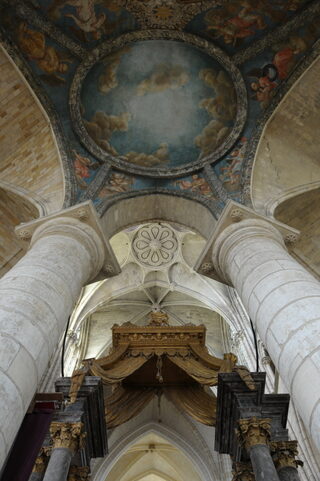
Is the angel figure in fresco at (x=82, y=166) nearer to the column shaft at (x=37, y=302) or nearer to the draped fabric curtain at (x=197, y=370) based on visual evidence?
the column shaft at (x=37, y=302)

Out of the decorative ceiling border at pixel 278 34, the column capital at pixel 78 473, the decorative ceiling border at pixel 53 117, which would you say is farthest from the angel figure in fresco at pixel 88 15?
the column capital at pixel 78 473

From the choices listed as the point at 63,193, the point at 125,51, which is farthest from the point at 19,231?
the point at 125,51

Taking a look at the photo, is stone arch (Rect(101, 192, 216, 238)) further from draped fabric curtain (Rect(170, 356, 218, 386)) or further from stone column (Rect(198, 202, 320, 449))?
draped fabric curtain (Rect(170, 356, 218, 386))

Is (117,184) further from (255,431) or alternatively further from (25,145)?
(255,431)

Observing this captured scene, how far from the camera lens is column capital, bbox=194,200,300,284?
5.14 meters

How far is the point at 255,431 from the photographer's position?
4660 millimetres

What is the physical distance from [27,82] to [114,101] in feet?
4.87

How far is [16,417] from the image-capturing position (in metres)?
2.75

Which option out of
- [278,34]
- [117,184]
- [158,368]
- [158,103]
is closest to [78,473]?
[158,368]

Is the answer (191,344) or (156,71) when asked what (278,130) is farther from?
(191,344)

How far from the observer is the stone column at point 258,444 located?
4262mm

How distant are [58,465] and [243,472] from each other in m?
2.37

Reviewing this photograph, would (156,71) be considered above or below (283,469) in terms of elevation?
above

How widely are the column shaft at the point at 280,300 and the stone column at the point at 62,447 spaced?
2.51 metres
